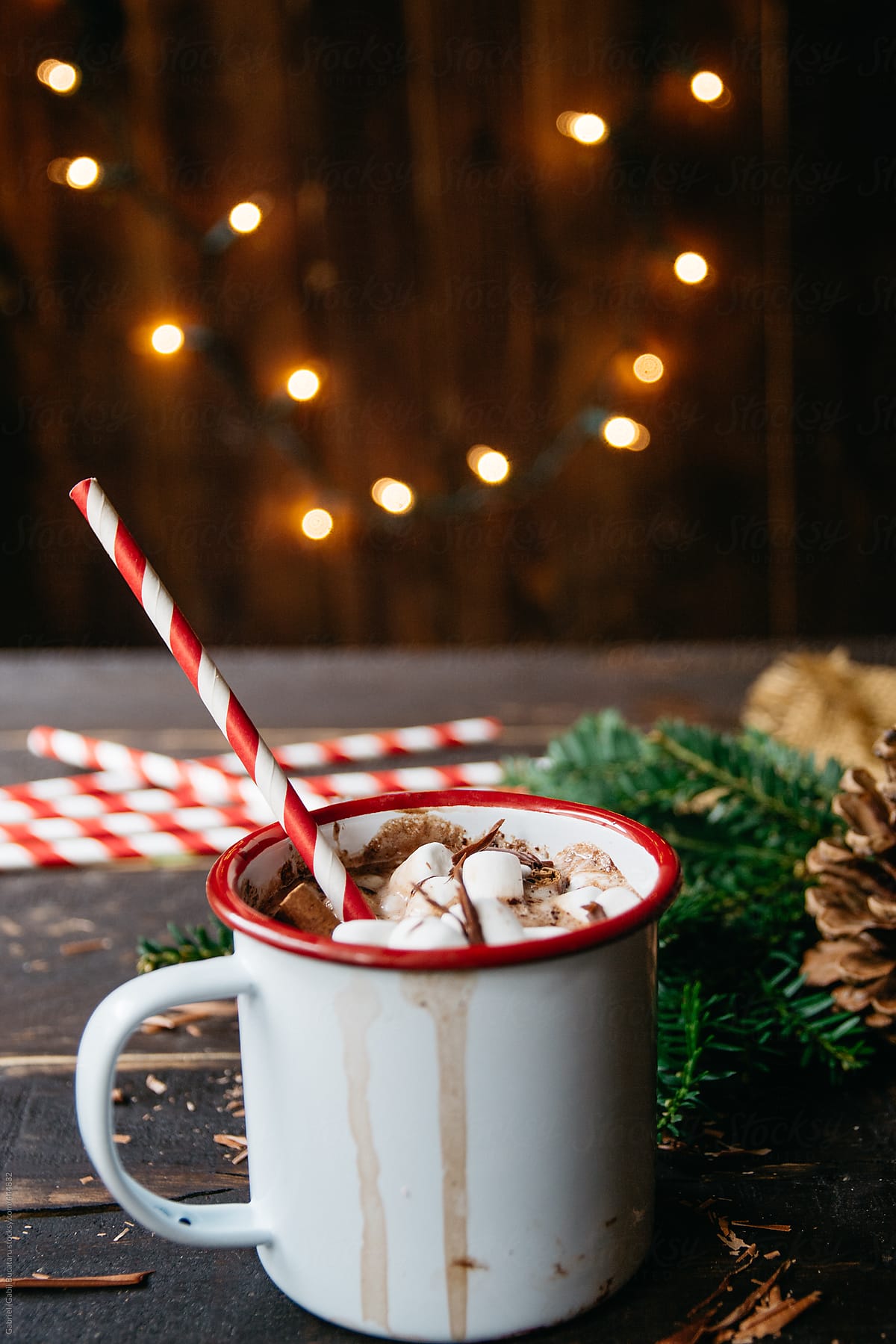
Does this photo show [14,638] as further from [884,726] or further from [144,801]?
[884,726]

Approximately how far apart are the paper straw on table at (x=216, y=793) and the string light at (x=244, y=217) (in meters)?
1.33

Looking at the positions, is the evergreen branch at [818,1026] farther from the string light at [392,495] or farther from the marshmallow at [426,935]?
the string light at [392,495]

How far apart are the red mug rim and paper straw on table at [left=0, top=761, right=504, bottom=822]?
42cm

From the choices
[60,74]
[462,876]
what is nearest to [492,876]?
[462,876]

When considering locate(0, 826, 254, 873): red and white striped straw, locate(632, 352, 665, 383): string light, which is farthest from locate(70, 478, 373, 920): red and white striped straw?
locate(632, 352, 665, 383): string light

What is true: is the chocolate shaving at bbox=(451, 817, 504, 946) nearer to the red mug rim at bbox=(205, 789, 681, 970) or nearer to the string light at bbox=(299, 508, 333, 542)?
the red mug rim at bbox=(205, 789, 681, 970)

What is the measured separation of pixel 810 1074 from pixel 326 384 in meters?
1.85

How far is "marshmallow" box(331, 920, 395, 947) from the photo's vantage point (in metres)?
0.46

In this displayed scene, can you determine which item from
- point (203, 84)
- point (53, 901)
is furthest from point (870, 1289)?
point (203, 84)

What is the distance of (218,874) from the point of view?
49 centimetres

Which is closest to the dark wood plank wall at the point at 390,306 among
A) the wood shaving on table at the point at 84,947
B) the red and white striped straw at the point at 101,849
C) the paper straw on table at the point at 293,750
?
the paper straw on table at the point at 293,750

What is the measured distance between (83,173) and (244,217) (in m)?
0.29

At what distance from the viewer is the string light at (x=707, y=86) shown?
203 centimetres

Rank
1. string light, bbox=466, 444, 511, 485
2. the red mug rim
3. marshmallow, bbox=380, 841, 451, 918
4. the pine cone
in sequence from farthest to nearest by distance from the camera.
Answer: string light, bbox=466, 444, 511, 485, the pine cone, marshmallow, bbox=380, 841, 451, 918, the red mug rim
